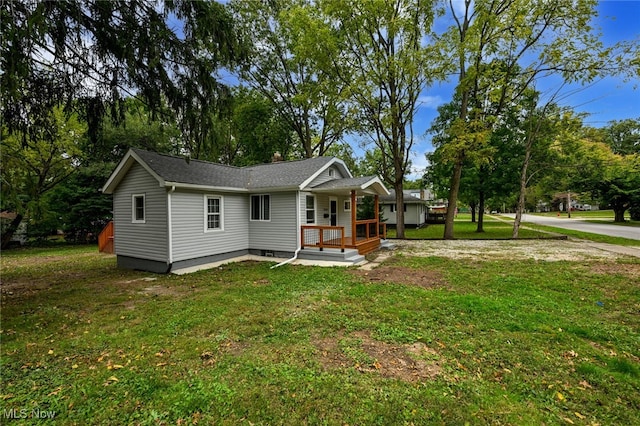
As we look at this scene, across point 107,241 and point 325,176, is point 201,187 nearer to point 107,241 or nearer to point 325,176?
point 325,176

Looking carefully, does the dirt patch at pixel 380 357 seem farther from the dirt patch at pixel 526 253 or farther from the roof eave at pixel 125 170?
the dirt patch at pixel 526 253

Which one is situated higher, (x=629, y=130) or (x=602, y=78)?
(x=629, y=130)

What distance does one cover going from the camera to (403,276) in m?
7.66

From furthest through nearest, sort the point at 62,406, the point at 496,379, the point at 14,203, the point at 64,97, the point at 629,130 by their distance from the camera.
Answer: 1. the point at 629,130
2. the point at 64,97
3. the point at 14,203
4. the point at 496,379
5. the point at 62,406

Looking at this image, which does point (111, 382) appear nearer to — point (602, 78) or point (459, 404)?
point (459, 404)

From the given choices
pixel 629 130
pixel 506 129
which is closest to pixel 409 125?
pixel 506 129

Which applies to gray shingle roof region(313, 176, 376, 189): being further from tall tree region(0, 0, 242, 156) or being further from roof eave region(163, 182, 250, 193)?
tall tree region(0, 0, 242, 156)

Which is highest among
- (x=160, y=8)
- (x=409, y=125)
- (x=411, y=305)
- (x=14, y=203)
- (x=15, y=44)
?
(x=409, y=125)

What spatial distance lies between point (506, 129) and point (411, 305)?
62.3 feet

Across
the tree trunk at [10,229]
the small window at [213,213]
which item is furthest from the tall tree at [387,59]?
the tree trunk at [10,229]

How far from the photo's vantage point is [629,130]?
42000 millimetres

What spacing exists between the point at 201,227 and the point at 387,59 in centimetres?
1358

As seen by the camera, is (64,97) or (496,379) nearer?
(496,379)
